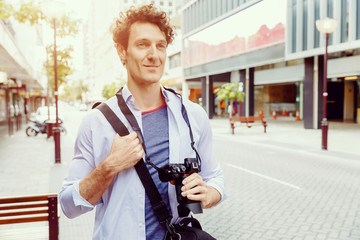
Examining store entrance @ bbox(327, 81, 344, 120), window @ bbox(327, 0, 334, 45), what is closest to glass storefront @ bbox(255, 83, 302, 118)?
store entrance @ bbox(327, 81, 344, 120)

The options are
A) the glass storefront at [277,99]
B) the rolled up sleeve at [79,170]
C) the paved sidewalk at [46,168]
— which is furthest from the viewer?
the glass storefront at [277,99]

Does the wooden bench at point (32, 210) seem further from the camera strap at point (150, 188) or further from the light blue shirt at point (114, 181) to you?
the camera strap at point (150, 188)

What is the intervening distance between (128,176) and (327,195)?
5960 mm

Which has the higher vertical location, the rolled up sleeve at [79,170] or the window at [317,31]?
the window at [317,31]

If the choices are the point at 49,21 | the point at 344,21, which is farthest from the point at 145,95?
the point at 344,21

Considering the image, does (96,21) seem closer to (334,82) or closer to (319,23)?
(334,82)

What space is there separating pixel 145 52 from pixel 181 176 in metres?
0.64

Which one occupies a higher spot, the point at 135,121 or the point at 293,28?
the point at 293,28

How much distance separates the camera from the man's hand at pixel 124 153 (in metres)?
1.45

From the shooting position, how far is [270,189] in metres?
6.98

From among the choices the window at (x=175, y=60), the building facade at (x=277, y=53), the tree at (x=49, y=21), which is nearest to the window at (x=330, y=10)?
the building facade at (x=277, y=53)

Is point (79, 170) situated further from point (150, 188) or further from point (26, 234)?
point (26, 234)

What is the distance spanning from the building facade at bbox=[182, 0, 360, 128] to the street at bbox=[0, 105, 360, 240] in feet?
34.0

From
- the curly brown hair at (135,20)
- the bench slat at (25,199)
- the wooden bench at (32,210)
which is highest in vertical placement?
the curly brown hair at (135,20)
